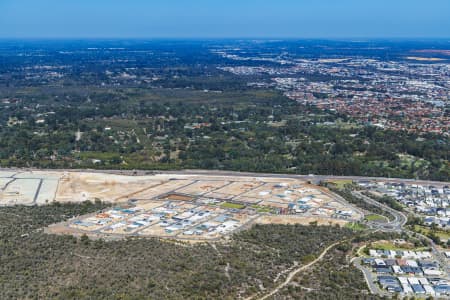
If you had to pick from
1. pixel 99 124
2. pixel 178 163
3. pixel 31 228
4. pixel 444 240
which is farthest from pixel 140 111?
pixel 444 240

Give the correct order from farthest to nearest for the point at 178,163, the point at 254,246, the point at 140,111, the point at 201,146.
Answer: the point at 140,111 < the point at 201,146 < the point at 178,163 < the point at 254,246

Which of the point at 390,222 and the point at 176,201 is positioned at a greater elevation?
the point at 390,222

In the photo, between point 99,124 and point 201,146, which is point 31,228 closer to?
point 201,146

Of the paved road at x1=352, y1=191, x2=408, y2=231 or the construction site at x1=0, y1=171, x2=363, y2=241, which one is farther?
the paved road at x1=352, y1=191, x2=408, y2=231

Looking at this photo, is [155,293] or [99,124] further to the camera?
[99,124]

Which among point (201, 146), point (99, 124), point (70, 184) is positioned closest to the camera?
point (70, 184)

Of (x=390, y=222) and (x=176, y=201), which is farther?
(x=176, y=201)

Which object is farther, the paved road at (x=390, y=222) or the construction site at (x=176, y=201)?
the paved road at (x=390, y=222)
